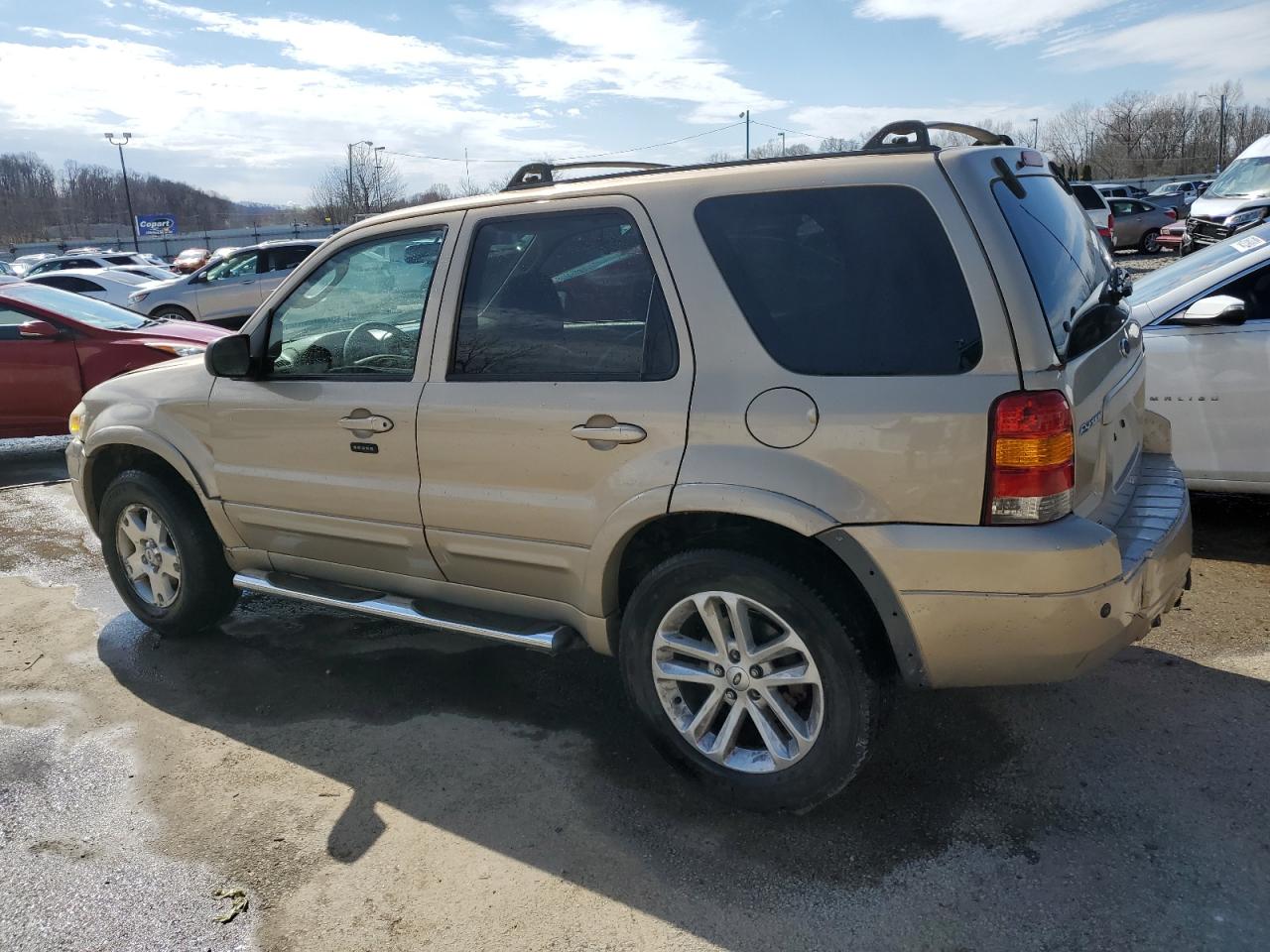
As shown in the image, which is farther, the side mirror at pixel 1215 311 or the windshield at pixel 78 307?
the windshield at pixel 78 307

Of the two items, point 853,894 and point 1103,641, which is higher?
point 1103,641

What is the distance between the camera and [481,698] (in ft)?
13.2

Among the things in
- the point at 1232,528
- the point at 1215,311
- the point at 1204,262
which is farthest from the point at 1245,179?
the point at 1215,311

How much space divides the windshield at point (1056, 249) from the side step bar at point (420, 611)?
6.06 ft

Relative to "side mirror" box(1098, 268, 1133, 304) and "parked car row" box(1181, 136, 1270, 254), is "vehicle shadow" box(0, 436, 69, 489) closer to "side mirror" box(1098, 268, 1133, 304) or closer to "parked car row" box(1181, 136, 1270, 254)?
"side mirror" box(1098, 268, 1133, 304)

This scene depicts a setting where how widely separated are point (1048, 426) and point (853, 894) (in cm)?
136

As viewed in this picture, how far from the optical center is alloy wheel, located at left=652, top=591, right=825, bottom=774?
2941 millimetres

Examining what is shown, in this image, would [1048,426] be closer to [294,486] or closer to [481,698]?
[481,698]

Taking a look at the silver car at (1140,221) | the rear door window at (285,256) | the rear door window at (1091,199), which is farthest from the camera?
the silver car at (1140,221)

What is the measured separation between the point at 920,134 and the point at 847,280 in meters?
0.59

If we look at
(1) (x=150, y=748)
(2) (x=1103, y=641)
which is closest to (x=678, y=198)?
(2) (x=1103, y=641)

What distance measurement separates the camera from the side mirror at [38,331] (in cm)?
858

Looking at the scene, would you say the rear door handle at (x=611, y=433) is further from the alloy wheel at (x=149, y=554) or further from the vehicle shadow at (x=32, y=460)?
the vehicle shadow at (x=32, y=460)

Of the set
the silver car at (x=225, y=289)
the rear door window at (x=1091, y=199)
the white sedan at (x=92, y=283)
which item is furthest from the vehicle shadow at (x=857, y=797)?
the white sedan at (x=92, y=283)
